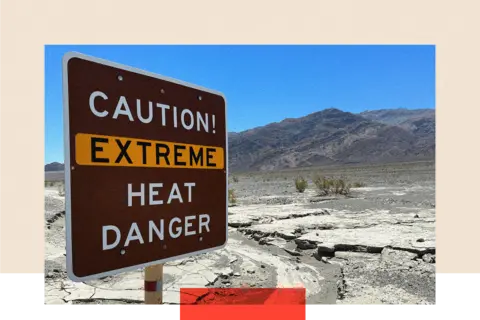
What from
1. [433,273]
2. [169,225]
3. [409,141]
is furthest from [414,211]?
[409,141]

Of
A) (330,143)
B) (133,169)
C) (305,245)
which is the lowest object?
(305,245)

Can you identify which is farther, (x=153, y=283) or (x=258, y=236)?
(x=258, y=236)

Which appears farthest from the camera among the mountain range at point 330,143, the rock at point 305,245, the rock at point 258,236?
the mountain range at point 330,143

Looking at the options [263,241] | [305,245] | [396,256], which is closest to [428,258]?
[396,256]

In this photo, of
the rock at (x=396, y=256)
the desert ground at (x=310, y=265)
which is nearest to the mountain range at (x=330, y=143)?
the desert ground at (x=310, y=265)

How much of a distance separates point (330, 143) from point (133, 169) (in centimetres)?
5868

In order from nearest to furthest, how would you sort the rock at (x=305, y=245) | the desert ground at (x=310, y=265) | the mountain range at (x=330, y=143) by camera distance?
the desert ground at (x=310, y=265) → the rock at (x=305, y=245) → the mountain range at (x=330, y=143)

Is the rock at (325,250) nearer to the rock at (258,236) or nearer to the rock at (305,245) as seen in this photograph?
the rock at (305,245)

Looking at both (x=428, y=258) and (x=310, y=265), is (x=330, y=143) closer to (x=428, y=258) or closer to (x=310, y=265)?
(x=428, y=258)

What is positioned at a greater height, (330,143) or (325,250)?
(330,143)

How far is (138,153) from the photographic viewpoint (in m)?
0.92

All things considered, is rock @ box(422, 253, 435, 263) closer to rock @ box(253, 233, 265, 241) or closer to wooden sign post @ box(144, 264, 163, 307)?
rock @ box(253, 233, 265, 241)

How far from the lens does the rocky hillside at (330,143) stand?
50312 mm

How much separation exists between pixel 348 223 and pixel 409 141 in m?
52.9
